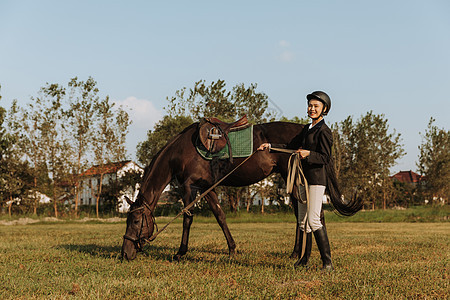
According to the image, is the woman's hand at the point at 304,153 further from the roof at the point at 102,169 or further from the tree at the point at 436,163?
the tree at the point at 436,163

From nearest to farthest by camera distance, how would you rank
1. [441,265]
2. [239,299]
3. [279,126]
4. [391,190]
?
[239,299], [441,265], [279,126], [391,190]

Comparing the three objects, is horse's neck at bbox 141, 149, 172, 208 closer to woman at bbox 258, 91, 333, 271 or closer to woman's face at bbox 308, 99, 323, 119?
woman at bbox 258, 91, 333, 271

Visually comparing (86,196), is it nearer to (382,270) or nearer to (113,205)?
(113,205)

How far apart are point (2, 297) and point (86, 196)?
77.3 metres

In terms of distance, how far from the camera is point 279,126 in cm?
729

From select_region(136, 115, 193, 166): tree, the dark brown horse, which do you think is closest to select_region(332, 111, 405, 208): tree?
select_region(136, 115, 193, 166): tree

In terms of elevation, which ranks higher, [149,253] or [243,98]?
[243,98]

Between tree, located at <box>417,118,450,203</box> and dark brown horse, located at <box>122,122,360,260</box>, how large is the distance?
48.3 meters

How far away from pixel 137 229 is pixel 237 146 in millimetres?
2255

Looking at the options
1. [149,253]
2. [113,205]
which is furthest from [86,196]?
[149,253]

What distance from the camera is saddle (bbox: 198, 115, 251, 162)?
6746 millimetres

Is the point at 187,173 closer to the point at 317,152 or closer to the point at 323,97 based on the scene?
the point at 317,152

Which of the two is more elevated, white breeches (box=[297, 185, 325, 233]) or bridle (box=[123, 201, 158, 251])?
white breeches (box=[297, 185, 325, 233])

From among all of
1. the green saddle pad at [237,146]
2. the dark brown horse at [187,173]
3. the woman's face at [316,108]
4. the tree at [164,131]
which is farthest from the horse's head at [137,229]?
the tree at [164,131]
